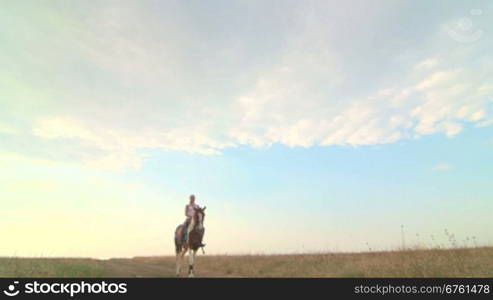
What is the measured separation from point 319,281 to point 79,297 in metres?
5.30

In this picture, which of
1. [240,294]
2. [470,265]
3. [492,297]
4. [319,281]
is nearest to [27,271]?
[240,294]

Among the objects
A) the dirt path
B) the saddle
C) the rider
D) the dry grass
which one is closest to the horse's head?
the rider

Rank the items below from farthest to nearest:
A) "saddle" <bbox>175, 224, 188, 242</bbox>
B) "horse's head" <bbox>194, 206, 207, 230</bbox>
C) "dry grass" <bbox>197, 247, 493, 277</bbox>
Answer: "saddle" <bbox>175, 224, 188, 242</bbox> < "horse's head" <bbox>194, 206, 207, 230</bbox> < "dry grass" <bbox>197, 247, 493, 277</bbox>

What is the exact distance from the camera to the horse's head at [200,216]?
17188 mm

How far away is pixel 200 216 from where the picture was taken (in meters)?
17.3

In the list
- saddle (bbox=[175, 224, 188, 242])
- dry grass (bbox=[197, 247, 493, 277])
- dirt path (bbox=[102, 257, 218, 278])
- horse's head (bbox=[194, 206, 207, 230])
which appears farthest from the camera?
saddle (bbox=[175, 224, 188, 242])

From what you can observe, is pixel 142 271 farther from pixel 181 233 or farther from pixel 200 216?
pixel 200 216

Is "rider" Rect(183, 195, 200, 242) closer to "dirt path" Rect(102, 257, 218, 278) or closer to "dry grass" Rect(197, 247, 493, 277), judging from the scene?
"dirt path" Rect(102, 257, 218, 278)

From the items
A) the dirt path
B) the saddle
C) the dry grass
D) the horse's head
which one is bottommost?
the dirt path

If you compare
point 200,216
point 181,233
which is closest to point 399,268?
point 200,216

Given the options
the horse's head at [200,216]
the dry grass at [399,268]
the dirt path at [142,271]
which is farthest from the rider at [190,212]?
the dry grass at [399,268]

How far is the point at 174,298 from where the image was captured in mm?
7473

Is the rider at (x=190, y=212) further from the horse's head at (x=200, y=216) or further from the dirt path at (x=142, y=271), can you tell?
the dirt path at (x=142, y=271)

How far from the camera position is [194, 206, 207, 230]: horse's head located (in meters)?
17.2
